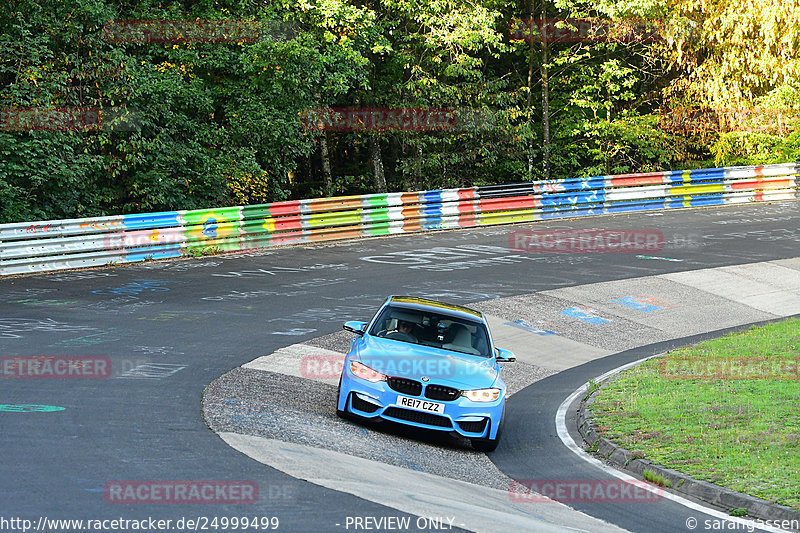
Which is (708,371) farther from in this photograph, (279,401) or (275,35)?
(275,35)

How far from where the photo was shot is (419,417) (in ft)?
34.4

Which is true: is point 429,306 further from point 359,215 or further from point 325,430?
point 359,215

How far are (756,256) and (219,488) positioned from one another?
69.3 ft

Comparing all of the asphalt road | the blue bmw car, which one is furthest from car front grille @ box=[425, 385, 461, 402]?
the asphalt road

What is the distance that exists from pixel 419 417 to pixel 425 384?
386 millimetres

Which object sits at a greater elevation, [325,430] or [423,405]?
[423,405]

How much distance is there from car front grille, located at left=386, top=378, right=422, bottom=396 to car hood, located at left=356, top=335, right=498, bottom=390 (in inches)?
2.4

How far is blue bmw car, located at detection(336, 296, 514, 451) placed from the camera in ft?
34.4

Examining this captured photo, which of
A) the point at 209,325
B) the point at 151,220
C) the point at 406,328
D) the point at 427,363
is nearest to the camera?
the point at 427,363

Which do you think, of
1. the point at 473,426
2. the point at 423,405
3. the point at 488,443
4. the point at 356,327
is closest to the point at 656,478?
the point at 488,443

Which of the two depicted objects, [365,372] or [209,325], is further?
[209,325]

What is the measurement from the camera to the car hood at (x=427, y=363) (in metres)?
10.6

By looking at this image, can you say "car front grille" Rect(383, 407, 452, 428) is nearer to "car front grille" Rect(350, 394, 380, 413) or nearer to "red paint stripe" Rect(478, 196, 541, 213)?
"car front grille" Rect(350, 394, 380, 413)

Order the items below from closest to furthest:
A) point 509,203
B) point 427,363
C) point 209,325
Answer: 1. point 427,363
2. point 209,325
3. point 509,203
